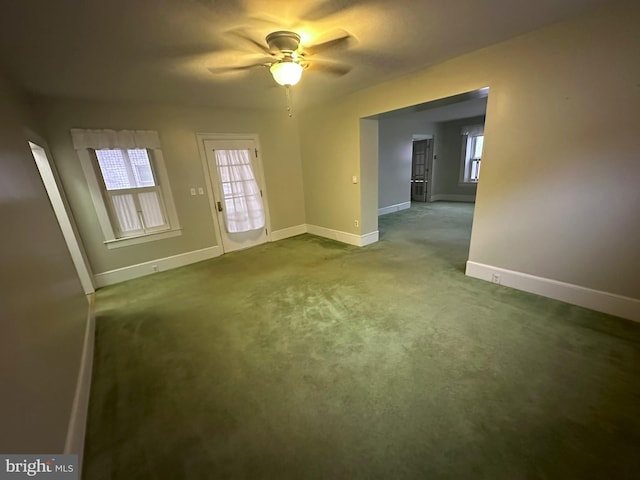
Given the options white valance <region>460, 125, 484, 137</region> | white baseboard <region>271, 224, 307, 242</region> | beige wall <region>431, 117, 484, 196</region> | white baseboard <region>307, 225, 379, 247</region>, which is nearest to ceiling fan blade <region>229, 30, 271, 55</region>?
white baseboard <region>307, 225, 379, 247</region>

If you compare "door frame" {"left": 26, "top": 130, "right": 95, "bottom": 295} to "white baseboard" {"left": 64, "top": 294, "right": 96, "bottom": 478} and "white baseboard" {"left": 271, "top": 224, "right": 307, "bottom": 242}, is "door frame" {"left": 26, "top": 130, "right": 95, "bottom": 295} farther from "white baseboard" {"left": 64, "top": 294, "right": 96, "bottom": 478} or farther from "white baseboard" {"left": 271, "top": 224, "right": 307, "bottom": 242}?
"white baseboard" {"left": 271, "top": 224, "right": 307, "bottom": 242}

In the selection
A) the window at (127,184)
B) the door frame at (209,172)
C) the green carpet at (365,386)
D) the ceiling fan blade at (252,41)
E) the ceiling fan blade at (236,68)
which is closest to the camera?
the green carpet at (365,386)

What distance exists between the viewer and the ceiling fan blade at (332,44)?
6.86 ft

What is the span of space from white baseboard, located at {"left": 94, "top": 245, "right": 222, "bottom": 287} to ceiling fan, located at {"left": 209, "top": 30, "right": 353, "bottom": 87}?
2.88 meters

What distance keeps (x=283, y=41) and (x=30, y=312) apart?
2453 mm

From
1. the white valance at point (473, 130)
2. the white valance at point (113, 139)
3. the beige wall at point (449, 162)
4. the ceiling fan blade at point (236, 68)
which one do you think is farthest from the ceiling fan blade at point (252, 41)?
the white valance at point (473, 130)

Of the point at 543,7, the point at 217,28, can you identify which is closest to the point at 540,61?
the point at 543,7

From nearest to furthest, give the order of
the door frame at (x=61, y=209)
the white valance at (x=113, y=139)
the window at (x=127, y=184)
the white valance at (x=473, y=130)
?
the door frame at (x=61, y=209), the white valance at (x=113, y=139), the window at (x=127, y=184), the white valance at (x=473, y=130)

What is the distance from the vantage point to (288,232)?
539 centimetres


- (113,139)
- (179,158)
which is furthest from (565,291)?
(113,139)

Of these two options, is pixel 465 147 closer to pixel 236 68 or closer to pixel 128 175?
pixel 236 68

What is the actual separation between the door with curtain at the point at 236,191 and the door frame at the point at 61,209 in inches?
71.6

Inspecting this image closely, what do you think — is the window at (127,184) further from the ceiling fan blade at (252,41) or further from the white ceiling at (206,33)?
the ceiling fan blade at (252,41)

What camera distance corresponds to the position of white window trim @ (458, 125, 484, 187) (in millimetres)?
7715
